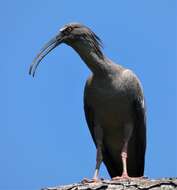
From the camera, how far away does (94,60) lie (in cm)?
1550

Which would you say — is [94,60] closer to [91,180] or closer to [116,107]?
[116,107]

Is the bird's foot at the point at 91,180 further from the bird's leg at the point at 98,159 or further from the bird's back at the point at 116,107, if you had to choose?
the bird's back at the point at 116,107

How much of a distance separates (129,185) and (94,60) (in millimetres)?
2806

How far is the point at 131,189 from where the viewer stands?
13578 mm

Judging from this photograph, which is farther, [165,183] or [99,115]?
[99,115]

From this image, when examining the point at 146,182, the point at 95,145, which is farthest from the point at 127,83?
the point at 146,182

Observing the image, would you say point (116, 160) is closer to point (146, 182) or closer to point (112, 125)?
point (112, 125)

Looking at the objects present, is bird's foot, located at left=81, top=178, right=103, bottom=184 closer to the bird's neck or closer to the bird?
the bird

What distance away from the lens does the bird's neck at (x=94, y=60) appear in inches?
607

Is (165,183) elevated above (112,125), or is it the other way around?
(112,125)

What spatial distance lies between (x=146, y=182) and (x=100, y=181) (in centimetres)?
85

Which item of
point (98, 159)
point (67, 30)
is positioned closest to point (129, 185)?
point (98, 159)

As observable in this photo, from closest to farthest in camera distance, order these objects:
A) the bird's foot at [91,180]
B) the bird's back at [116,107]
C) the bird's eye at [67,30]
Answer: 1. the bird's foot at [91,180]
2. the bird's back at [116,107]
3. the bird's eye at [67,30]

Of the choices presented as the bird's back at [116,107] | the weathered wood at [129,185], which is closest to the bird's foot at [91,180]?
the weathered wood at [129,185]
